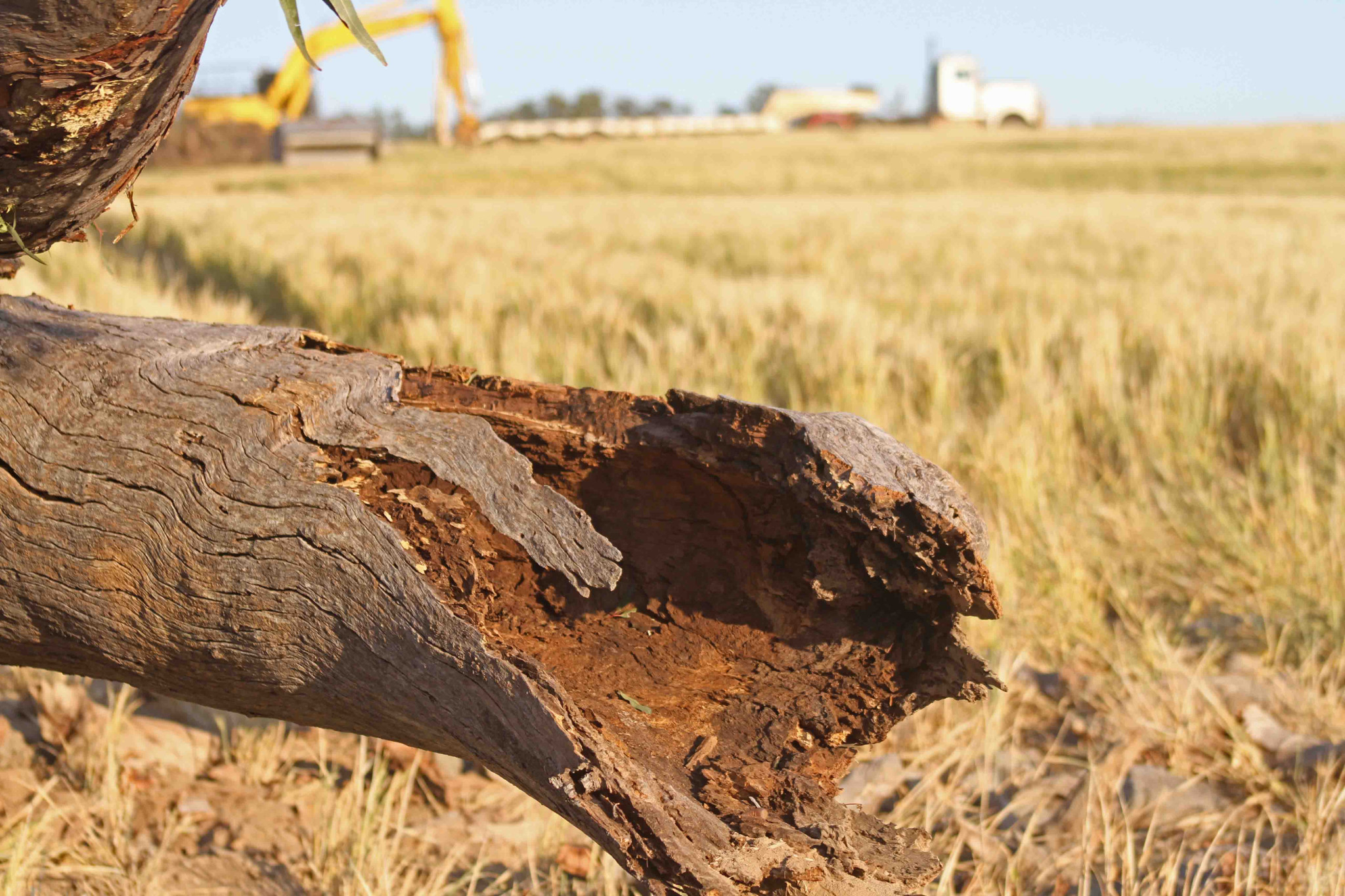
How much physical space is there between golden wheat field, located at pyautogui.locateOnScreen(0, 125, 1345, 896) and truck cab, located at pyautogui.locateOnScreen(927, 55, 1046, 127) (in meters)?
39.8

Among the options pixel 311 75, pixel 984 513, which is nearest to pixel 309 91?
pixel 311 75

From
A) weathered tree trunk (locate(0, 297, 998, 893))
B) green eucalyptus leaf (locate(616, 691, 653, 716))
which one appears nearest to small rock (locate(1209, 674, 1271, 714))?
weathered tree trunk (locate(0, 297, 998, 893))

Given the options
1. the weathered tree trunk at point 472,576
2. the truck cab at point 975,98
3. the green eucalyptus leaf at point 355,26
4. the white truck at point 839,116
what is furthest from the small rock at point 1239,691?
the truck cab at point 975,98

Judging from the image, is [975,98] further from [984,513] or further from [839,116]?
[984,513]

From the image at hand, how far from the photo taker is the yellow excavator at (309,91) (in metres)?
21.3

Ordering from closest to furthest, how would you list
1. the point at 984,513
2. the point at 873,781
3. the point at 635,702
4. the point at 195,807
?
the point at 635,702, the point at 195,807, the point at 873,781, the point at 984,513

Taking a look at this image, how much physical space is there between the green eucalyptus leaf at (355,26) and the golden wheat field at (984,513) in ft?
1.59

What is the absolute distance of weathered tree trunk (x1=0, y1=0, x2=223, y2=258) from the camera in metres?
0.89

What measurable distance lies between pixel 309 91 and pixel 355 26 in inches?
1064

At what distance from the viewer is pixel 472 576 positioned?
1126mm

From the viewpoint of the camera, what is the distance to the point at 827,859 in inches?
40.7

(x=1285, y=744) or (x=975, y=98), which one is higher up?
(x=975, y=98)

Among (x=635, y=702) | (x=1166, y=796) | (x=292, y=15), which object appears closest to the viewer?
(x=292, y=15)

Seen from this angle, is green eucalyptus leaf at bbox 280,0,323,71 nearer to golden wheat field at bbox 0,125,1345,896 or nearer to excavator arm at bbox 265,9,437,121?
golden wheat field at bbox 0,125,1345,896
